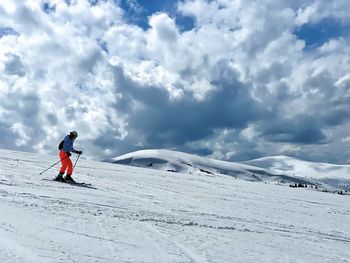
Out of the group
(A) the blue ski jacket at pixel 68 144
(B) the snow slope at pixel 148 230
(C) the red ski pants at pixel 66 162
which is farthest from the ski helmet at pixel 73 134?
(B) the snow slope at pixel 148 230

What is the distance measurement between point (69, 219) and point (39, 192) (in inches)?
180

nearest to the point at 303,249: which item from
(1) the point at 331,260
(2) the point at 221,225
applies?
(1) the point at 331,260

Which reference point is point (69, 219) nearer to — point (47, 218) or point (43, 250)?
point (47, 218)

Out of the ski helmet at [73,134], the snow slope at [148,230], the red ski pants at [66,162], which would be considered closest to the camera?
the snow slope at [148,230]

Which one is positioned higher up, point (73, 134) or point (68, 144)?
point (73, 134)

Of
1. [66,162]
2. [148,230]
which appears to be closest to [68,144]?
[66,162]

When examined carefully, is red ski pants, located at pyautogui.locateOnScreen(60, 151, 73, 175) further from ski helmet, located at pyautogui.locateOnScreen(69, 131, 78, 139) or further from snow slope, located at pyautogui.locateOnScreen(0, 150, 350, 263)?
snow slope, located at pyautogui.locateOnScreen(0, 150, 350, 263)

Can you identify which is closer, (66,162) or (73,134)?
(66,162)

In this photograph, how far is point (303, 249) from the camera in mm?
9383

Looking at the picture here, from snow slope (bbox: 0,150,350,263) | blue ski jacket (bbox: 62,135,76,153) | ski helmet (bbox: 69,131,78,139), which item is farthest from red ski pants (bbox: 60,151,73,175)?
snow slope (bbox: 0,150,350,263)

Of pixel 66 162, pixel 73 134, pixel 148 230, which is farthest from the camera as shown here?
pixel 73 134

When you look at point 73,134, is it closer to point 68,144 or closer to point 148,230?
point 68,144

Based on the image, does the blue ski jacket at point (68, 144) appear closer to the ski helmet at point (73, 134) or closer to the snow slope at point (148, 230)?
the ski helmet at point (73, 134)

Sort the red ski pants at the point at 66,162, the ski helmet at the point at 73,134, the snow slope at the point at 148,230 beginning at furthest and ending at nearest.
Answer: the ski helmet at the point at 73,134 → the red ski pants at the point at 66,162 → the snow slope at the point at 148,230
